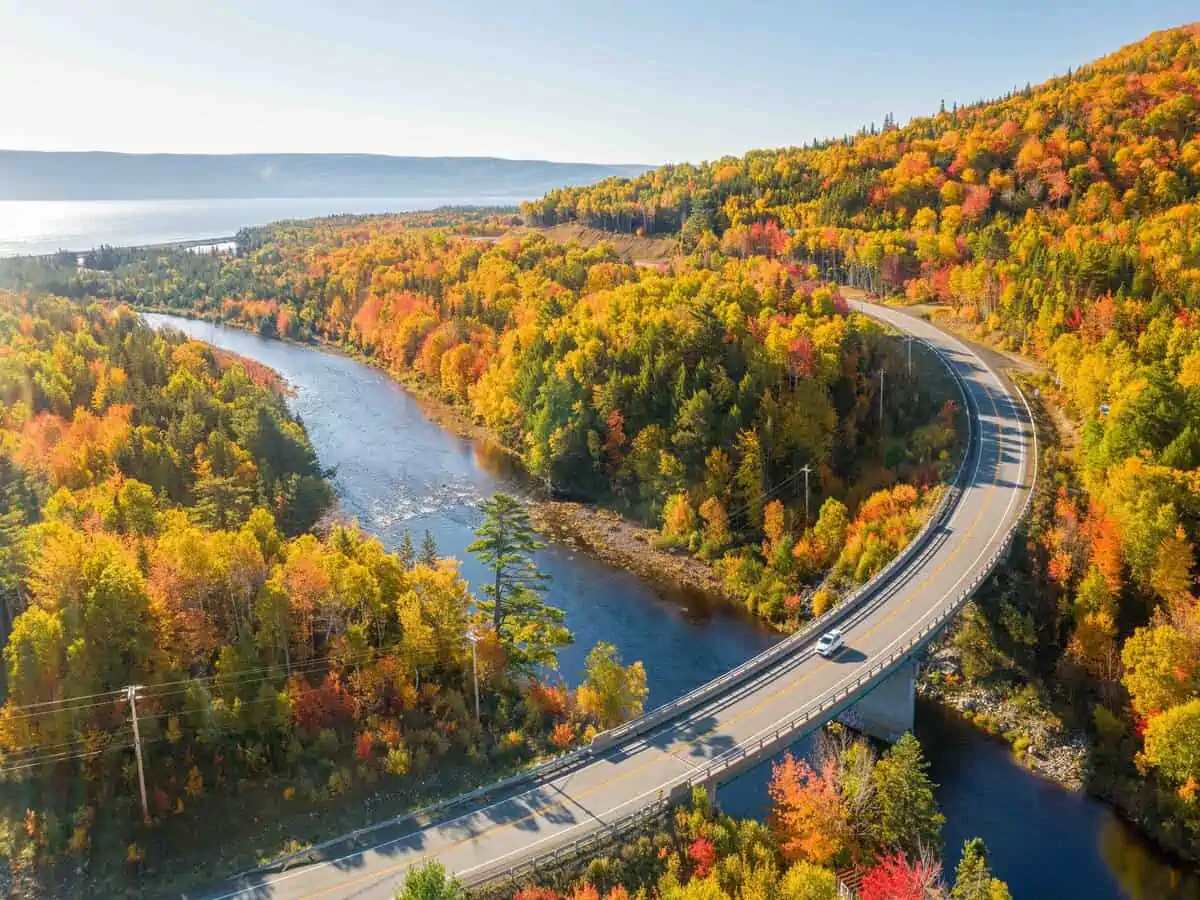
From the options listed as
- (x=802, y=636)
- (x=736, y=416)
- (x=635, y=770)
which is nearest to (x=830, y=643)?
(x=802, y=636)

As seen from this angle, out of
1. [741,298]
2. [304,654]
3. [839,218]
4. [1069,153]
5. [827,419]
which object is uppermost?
[1069,153]

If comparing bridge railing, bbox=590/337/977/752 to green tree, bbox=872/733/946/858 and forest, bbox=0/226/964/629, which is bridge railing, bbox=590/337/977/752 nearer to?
forest, bbox=0/226/964/629

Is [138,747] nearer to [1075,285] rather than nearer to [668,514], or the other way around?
[668,514]

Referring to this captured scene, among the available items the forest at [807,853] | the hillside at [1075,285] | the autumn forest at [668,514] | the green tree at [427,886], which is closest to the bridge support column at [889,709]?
the autumn forest at [668,514]

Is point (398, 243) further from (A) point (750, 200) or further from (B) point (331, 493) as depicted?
(B) point (331, 493)

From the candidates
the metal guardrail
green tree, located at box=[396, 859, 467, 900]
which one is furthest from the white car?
green tree, located at box=[396, 859, 467, 900]

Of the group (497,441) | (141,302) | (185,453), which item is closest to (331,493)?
Answer: (185,453)
